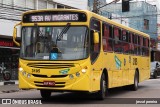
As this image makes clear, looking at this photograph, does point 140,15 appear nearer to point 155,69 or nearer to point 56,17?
point 155,69

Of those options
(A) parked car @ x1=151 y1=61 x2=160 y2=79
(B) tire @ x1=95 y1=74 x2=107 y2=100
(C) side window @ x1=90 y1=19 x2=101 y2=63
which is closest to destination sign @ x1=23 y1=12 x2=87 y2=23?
(C) side window @ x1=90 y1=19 x2=101 y2=63

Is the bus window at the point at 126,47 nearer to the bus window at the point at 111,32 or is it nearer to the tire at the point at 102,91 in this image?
the bus window at the point at 111,32

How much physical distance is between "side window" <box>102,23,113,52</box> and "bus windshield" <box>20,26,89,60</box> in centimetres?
187

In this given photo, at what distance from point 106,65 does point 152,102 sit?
2.24 m

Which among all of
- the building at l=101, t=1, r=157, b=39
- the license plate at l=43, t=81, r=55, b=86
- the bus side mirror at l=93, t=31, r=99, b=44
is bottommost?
the license plate at l=43, t=81, r=55, b=86

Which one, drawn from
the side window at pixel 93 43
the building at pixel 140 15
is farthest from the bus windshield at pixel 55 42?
the building at pixel 140 15

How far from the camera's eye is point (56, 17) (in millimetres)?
13555

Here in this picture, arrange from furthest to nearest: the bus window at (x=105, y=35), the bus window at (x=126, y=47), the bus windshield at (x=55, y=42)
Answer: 1. the bus window at (x=126, y=47)
2. the bus window at (x=105, y=35)
3. the bus windshield at (x=55, y=42)

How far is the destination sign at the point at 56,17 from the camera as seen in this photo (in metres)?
13.4

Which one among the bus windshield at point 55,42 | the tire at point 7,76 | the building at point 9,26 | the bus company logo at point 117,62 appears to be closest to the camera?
the bus windshield at point 55,42

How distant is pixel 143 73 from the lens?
22672 millimetres

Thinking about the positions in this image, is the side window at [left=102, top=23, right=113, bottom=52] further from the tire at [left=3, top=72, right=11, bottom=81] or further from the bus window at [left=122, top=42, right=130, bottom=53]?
the tire at [left=3, top=72, right=11, bottom=81]

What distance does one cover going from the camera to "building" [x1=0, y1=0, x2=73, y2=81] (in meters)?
27.5

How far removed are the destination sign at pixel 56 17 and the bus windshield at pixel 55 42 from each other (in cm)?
24
